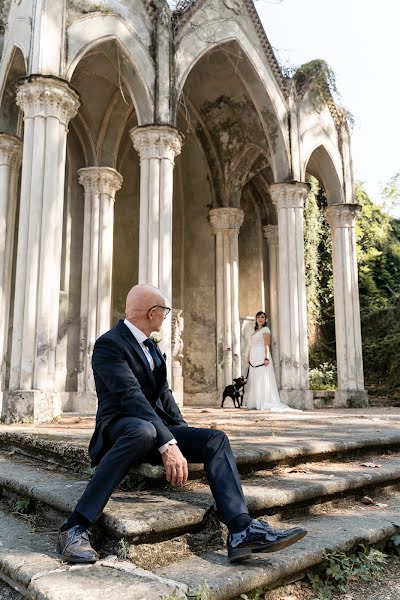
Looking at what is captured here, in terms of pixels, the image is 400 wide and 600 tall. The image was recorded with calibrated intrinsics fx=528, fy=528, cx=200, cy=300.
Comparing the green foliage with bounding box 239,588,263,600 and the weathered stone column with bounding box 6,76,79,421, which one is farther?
the weathered stone column with bounding box 6,76,79,421

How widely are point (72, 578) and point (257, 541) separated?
0.84m

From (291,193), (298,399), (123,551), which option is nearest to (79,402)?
(298,399)

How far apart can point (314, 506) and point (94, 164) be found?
36.2 feet

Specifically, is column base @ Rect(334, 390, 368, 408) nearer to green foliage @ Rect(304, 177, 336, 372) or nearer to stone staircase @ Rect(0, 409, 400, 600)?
green foliage @ Rect(304, 177, 336, 372)

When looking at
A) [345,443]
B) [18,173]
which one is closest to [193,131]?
[18,173]

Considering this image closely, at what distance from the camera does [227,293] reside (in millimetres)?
15125

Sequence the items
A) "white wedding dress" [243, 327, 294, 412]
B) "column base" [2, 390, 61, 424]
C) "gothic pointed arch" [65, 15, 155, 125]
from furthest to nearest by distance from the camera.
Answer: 1. "white wedding dress" [243, 327, 294, 412]
2. "gothic pointed arch" [65, 15, 155, 125]
3. "column base" [2, 390, 61, 424]

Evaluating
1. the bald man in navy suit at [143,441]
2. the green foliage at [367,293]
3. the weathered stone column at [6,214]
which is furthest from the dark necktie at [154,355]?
the green foliage at [367,293]

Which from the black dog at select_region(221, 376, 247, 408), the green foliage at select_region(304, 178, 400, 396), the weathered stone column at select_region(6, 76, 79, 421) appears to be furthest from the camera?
the green foliage at select_region(304, 178, 400, 396)

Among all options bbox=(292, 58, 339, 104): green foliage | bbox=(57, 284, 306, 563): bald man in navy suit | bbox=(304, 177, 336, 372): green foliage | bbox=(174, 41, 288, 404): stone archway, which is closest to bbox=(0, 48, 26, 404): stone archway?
bbox=(174, 41, 288, 404): stone archway

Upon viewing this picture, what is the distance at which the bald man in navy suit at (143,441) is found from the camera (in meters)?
2.49

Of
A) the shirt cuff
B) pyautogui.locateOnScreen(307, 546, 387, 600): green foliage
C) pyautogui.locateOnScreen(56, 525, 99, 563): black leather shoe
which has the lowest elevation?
pyautogui.locateOnScreen(307, 546, 387, 600): green foliage

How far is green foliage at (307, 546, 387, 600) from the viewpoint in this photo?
100 inches

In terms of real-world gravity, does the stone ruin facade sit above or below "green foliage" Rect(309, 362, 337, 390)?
above
